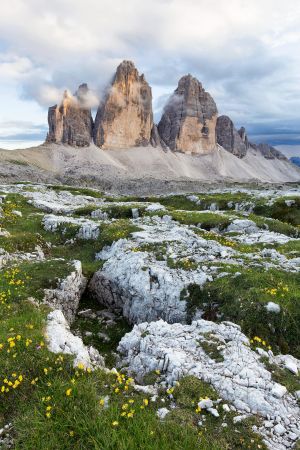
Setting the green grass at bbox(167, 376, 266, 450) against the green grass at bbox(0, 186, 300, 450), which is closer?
the green grass at bbox(0, 186, 300, 450)

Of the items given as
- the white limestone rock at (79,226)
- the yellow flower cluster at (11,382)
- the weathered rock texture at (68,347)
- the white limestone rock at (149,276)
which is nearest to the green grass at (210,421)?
the weathered rock texture at (68,347)

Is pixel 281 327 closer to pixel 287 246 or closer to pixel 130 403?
pixel 130 403

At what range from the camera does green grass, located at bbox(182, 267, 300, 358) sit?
14383 millimetres

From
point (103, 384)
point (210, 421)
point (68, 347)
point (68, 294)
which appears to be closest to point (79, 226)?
point (68, 294)

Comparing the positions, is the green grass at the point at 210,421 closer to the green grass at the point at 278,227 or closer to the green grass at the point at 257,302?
the green grass at the point at 257,302

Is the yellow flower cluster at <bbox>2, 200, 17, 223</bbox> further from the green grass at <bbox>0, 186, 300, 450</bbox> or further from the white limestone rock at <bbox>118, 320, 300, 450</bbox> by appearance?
the white limestone rock at <bbox>118, 320, 300, 450</bbox>

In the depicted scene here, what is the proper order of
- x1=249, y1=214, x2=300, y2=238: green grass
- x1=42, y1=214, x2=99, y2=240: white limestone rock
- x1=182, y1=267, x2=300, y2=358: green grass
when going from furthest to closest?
x1=249, y1=214, x2=300, y2=238: green grass, x1=42, y1=214, x2=99, y2=240: white limestone rock, x1=182, y1=267, x2=300, y2=358: green grass

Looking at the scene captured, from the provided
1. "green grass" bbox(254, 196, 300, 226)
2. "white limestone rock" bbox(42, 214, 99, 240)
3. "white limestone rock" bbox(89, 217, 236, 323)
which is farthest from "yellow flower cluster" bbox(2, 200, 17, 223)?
"green grass" bbox(254, 196, 300, 226)

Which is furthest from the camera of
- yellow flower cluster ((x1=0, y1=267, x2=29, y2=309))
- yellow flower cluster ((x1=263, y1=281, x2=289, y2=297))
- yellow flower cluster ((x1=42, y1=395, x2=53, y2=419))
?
yellow flower cluster ((x1=263, y1=281, x2=289, y2=297))

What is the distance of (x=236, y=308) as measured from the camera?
1554cm

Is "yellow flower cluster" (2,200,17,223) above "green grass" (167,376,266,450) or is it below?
above

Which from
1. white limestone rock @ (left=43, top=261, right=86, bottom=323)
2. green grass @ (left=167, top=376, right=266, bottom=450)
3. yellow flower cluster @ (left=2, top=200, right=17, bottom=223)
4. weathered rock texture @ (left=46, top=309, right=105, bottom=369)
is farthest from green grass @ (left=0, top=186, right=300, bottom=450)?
yellow flower cluster @ (left=2, top=200, right=17, bottom=223)

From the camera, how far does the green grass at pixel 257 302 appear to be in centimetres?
1438

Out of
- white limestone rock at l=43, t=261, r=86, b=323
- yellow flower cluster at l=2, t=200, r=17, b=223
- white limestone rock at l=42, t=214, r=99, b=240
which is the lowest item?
white limestone rock at l=43, t=261, r=86, b=323
